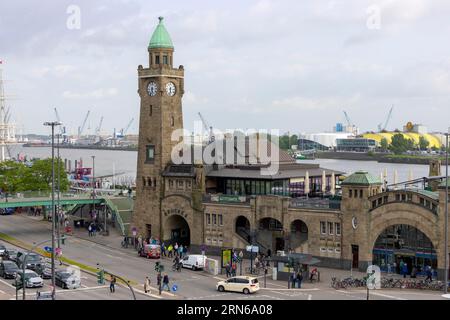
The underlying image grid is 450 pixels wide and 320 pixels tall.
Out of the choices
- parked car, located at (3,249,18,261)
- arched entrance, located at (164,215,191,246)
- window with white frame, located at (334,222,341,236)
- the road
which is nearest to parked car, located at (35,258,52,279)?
the road

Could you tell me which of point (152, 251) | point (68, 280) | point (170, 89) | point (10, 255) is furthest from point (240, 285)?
point (170, 89)

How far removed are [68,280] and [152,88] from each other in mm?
31714

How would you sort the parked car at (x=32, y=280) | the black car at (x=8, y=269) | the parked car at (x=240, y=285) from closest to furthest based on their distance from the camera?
the parked car at (x=240, y=285), the parked car at (x=32, y=280), the black car at (x=8, y=269)

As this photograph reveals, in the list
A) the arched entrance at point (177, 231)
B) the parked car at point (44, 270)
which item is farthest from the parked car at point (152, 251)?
the parked car at point (44, 270)

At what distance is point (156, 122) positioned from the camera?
84.5m

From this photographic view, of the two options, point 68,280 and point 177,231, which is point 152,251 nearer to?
point 177,231

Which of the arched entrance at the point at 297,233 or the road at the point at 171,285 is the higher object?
the arched entrance at the point at 297,233

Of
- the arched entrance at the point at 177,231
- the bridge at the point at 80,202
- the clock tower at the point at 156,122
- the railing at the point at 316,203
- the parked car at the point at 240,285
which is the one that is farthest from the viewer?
the bridge at the point at 80,202

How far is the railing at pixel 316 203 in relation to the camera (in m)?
69.2

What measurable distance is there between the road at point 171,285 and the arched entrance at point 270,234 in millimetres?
8245

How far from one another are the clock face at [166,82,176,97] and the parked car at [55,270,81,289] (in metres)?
30.4

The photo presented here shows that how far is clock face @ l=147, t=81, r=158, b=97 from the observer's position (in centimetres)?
8469

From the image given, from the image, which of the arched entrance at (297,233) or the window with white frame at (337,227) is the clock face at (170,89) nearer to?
the arched entrance at (297,233)
